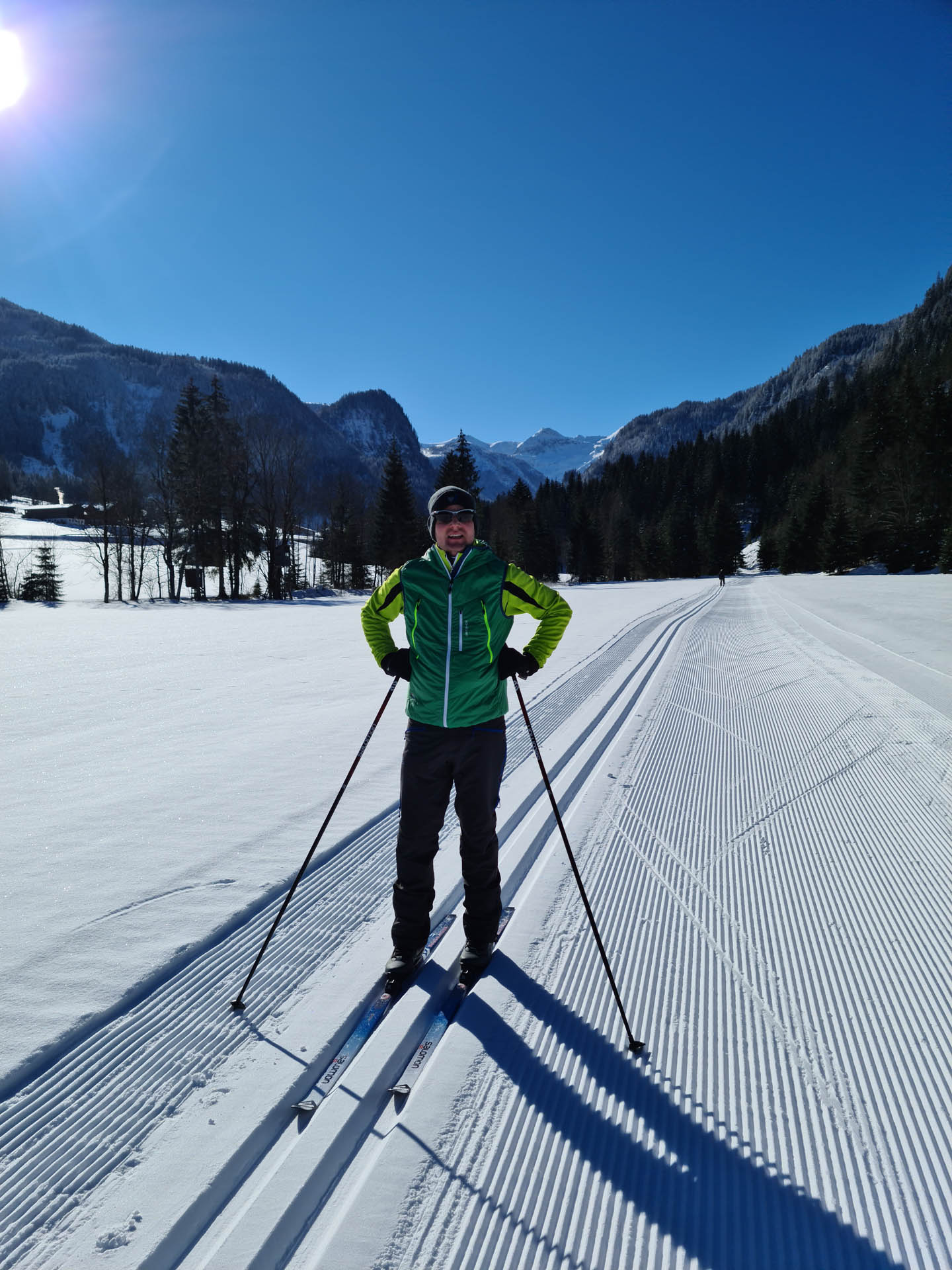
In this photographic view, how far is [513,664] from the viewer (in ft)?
7.88

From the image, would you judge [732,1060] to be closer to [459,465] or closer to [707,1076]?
[707,1076]

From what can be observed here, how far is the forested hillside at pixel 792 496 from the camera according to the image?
37094mm

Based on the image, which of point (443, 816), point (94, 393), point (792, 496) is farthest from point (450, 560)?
point (94, 393)

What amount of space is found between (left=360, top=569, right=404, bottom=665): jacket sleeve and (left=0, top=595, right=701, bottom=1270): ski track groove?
4.13ft

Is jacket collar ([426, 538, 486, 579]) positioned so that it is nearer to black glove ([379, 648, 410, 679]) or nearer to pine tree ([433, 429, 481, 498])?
black glove ([379, 648, 410, 679])

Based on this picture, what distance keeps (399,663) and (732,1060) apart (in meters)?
1.81

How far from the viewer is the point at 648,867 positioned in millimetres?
3104

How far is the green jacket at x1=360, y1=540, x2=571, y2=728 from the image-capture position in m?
2.32

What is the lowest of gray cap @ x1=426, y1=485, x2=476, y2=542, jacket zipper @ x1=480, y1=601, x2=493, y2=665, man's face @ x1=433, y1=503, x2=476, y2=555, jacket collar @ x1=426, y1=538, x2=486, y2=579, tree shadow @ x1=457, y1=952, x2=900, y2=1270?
tree shadow @ x1=457, y1=952, x2=900, y2=1270

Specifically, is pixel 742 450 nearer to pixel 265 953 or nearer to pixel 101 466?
pixel 101 466

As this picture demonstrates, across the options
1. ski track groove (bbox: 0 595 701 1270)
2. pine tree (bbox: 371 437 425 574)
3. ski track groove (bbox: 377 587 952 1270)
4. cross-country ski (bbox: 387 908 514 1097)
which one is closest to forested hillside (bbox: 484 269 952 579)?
pine tree (bbox: 371 437 425 574)

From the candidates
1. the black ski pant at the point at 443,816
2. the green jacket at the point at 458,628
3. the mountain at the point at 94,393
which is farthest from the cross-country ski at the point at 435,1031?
the mountain at the point at 94,393

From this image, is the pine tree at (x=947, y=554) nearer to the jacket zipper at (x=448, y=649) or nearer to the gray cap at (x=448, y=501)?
the gray cap at (x=448, y=501)

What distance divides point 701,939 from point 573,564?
62.1m
